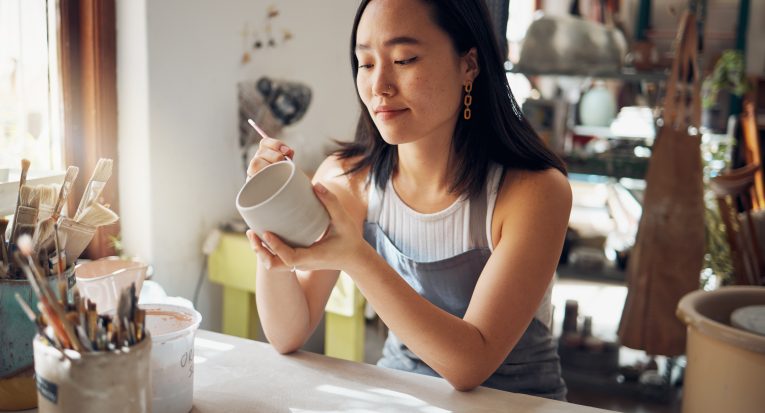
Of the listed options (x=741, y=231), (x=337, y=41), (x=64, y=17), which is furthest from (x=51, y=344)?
(x=741, y=231)

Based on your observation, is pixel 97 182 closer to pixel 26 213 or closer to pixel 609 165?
pixel 26 213

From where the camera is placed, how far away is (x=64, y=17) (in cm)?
185

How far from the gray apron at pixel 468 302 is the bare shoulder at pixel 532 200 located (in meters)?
0.04

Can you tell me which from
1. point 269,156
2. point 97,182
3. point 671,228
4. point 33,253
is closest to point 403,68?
point 269,156

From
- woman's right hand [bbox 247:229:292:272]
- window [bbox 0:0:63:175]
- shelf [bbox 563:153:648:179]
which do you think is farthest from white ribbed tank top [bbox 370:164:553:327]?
shelf [bbox 563:153:648:179]

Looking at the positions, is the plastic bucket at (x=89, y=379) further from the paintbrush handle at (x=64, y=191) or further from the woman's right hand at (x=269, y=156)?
the woman's right hand at (x=269, y=156)

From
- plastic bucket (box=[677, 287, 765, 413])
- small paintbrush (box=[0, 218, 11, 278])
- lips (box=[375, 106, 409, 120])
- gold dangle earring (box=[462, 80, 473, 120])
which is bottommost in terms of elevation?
plastic bucket (box=[677, 287, 765, 413])

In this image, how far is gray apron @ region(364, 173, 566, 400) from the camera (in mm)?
1433

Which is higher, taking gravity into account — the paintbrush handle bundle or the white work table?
the paintbrush handle bundle

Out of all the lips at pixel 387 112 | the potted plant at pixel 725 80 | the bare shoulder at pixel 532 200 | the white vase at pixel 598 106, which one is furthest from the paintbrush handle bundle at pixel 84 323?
the potted plant at pixel 725 80

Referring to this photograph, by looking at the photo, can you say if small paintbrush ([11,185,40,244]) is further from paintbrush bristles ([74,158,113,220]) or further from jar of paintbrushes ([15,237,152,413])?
jar of paintbrushes ([15,237,152,413])

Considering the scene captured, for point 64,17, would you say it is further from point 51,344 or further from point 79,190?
point 51,344

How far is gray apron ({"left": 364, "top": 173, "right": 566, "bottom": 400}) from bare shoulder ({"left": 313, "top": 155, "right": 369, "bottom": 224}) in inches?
6.0

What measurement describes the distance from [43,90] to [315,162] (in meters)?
1.08
